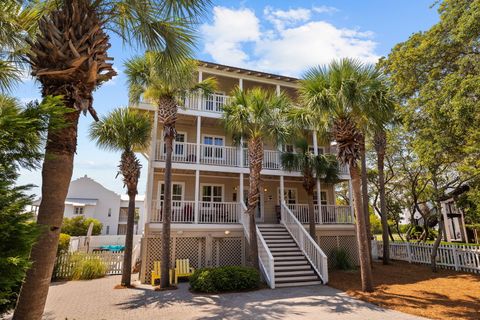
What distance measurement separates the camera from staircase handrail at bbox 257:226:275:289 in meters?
11.3

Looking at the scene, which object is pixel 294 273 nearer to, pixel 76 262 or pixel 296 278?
pixel 296 278

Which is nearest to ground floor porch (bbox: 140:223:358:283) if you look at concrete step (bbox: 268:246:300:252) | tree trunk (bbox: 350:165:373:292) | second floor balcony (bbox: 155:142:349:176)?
concrete step (bbox: 268:246:300:252)

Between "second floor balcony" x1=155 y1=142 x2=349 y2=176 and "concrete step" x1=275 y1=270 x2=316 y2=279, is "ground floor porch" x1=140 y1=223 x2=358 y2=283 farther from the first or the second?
"second floor balcony" x1=155 y1=142 x2=349 y2=176

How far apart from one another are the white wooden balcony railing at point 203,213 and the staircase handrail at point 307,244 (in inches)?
107

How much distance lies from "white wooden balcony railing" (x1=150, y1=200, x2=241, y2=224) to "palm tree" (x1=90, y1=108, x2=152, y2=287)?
1728 mm

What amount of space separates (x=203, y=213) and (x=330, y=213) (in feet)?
25.6

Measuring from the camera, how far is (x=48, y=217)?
164 inches

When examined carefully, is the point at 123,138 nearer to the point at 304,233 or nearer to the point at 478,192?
the point at 304,233

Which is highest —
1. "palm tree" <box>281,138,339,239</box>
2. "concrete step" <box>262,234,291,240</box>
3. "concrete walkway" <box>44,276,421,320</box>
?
"palm tree" <box>281,138,339,239</box>

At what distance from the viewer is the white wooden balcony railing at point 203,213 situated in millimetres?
14173

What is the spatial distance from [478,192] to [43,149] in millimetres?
16314

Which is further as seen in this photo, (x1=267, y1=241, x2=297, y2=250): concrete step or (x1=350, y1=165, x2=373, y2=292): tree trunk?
(x1=267, y1=241, x2=297, y2=250): concrete step

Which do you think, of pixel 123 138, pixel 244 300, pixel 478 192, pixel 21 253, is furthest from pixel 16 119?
pixel 478 192

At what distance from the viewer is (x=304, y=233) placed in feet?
44.0
